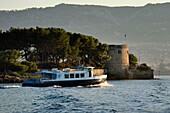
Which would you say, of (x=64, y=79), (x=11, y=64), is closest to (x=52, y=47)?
(x=11, y=64)

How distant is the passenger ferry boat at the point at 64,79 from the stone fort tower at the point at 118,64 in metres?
38.0

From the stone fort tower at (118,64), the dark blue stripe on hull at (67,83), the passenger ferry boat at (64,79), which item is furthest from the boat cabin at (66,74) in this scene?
the stone fort tower at (118,64)

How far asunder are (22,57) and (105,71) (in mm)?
18263

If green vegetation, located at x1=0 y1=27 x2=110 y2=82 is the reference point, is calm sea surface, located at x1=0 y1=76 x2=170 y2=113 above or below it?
below

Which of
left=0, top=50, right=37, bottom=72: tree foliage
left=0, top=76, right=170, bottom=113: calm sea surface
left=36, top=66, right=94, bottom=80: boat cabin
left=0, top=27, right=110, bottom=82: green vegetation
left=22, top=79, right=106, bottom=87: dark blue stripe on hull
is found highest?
left=0, top=27, right=110, bottom=82: green vegetation

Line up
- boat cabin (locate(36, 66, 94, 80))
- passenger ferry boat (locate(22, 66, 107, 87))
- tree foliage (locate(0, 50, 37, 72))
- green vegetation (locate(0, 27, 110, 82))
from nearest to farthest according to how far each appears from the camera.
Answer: passenger ferry boat (locate(22, 66, 107, 87)) < boat cabin (locate(36, 66, 94, 80)) < tree foliage (locate(0, 50, 37, 72)) < green vegetation (locate(0, 27, 110, 82))

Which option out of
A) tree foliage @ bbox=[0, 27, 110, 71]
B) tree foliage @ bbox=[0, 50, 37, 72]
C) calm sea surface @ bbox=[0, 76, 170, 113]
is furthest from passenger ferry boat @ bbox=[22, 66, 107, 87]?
tree foliage @ bbox=[0, 27, 110, 71]

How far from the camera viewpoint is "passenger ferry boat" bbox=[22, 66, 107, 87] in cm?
7444

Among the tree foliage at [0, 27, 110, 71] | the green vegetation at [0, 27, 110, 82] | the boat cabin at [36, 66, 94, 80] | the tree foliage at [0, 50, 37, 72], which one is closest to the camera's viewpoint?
the boat cabin at [36, 66, 94, 80]

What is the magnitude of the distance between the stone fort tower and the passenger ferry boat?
38011 millimetres

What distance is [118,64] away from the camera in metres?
115

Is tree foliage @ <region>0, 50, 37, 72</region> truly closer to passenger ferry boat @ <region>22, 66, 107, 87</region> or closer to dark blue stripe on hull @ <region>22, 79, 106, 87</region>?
passenger ferry boat @ <region>22, 66, 107, 87</region>

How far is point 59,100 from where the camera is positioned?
173ft

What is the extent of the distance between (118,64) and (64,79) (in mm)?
41463
